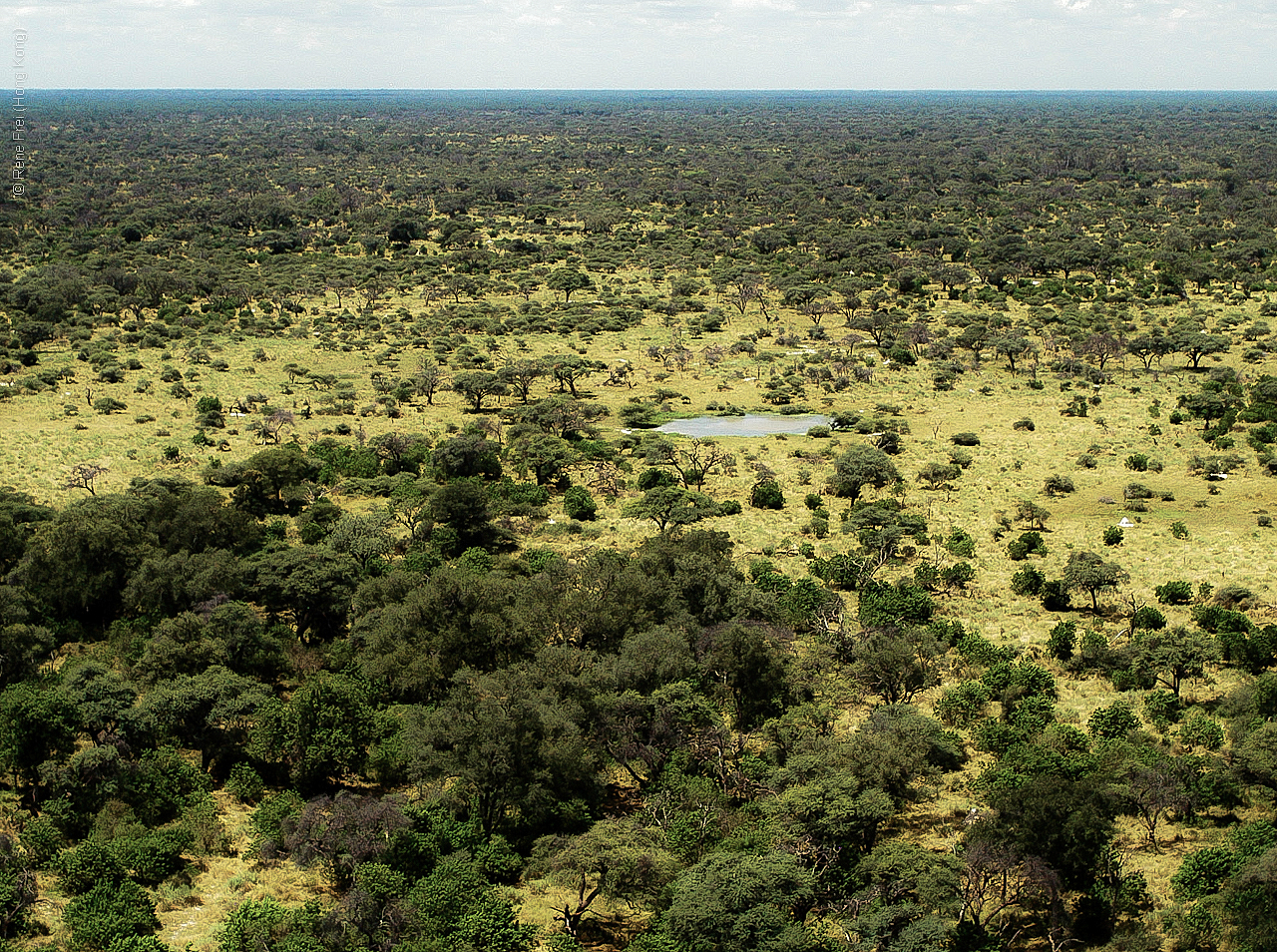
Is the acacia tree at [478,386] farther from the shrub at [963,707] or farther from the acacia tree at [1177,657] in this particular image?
the acacia tree at [1177,657]

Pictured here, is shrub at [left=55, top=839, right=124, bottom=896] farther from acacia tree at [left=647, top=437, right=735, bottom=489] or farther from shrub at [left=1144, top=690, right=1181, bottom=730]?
acacia tree at [left=647, top=437, right=735, bottom=489]

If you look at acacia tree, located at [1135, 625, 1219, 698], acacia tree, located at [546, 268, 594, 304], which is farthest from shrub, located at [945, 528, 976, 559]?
acacia tree, located at [546, 268, 594, 304]

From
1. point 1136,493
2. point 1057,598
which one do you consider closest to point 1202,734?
point 1057,598

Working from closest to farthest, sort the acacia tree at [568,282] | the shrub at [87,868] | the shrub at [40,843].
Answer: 1. the shrub at [87,868]
2. the shrub at [40,843]
3. the acacia tree at [568,282]

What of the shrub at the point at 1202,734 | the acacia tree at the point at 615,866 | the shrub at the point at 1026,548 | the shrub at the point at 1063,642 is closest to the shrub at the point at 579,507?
the shrub at the point at 1026,548

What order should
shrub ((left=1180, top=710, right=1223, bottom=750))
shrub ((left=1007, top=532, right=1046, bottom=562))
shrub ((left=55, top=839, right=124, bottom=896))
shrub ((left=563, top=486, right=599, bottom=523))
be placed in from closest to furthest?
shrub ((left=55, top=839, right=124, bottom=896)) → shrub ((left=1180, top=710, right=1223, bottom=750)) → shrub ((left=1007, top=532, right=1046, bottom=562)) → shrub ((left=563, top=486, right=599, bottom=523))

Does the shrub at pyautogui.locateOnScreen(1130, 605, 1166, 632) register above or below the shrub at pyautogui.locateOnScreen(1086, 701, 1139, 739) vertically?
above
